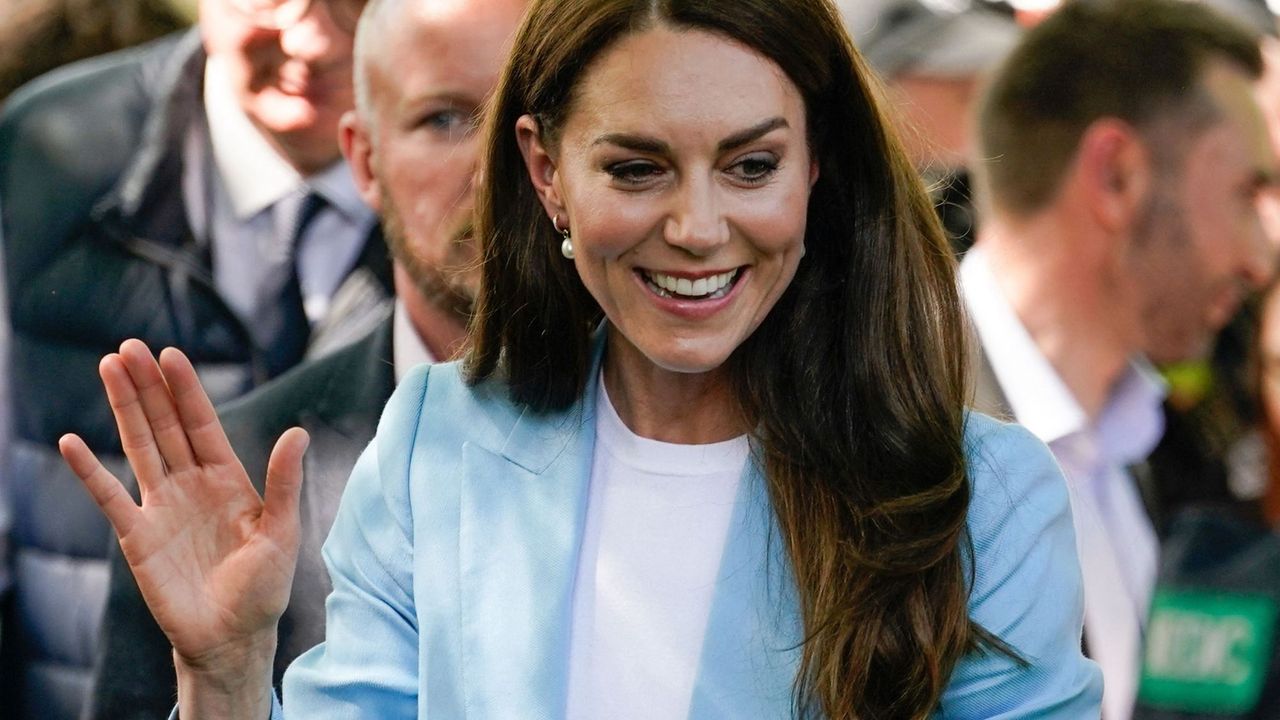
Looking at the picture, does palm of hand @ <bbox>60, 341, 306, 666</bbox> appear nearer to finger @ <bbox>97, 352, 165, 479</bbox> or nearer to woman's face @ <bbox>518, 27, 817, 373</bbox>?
finger @ <bbox>97, 352, 165, 479</bbox>

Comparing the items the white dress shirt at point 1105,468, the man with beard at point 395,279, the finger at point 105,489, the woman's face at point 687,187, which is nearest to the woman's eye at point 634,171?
the woman's face at point 687,187

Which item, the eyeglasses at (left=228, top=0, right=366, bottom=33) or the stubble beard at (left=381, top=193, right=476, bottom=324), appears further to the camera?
the eyeglasses at (left=228, top=0, right=366, bottom=33)

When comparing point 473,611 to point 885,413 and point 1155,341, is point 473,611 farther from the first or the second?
point 1155,341

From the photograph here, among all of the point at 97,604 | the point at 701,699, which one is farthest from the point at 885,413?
the point at 97,604

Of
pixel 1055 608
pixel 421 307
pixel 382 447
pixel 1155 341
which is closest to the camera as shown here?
pixel 1055 608

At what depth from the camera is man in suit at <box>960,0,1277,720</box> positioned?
2.95 m

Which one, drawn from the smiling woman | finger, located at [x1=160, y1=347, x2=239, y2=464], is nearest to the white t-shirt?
the smiling woman

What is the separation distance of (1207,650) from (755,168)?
151 centimetres

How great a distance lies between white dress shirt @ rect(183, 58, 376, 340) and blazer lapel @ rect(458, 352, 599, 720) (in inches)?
43.8

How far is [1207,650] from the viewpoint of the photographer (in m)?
2.90

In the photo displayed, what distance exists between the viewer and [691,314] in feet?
6.10

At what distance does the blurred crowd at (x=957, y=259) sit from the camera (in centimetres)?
290

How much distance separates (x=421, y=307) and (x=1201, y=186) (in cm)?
135

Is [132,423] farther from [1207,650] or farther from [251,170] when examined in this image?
[1207,650]
